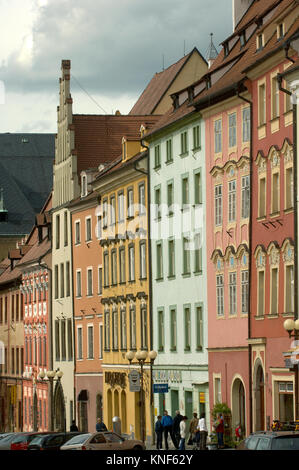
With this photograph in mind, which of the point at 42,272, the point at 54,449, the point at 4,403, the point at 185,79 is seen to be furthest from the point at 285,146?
the point at 4,403

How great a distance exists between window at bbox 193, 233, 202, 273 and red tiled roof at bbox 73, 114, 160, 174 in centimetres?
2613

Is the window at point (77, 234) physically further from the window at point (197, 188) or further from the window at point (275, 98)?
the window at point (275, 98)

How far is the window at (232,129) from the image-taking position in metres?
54.9

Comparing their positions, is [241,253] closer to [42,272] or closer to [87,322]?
[87,322]

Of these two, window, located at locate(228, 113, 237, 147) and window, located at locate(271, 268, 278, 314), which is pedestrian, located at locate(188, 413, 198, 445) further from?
window, located at locate(228, 113, 237, 147)

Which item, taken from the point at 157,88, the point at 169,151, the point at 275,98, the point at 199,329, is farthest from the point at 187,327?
the point at 157,88

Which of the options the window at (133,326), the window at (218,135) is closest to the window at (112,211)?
the window at (133,326)

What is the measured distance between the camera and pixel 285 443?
28.5 metres

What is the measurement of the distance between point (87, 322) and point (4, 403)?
1184 inches

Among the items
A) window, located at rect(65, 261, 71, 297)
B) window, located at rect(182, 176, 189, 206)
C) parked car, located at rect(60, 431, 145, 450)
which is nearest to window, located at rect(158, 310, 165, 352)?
window, located at rect(182, 176, 189, 206)

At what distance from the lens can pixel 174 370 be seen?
63094 millimetres

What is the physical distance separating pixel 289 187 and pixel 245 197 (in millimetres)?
5273

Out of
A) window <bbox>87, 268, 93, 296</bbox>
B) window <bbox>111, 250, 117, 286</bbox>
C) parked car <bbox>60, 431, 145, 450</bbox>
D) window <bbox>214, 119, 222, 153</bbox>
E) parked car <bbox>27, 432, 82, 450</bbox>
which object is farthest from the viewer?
window <bbox>87, 268, 93, 296</bbox>

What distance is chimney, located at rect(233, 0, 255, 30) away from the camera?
64.9m
